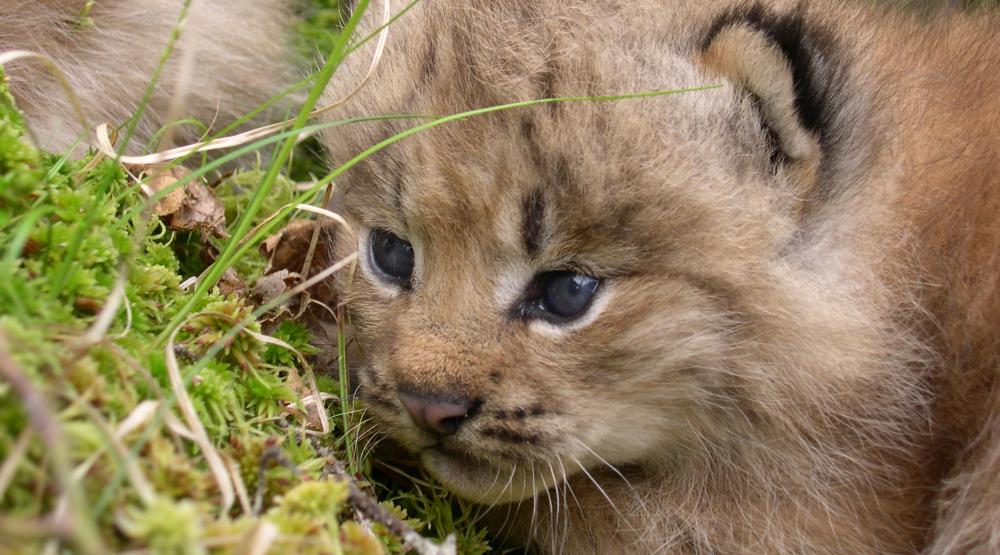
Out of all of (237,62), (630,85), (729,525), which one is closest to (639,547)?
(729,525)

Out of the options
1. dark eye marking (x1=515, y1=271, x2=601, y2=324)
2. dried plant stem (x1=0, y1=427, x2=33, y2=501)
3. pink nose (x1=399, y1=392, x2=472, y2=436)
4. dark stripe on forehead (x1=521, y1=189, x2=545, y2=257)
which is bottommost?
dried plant stem (x1=0, y1=427, x2=33, y2=501)

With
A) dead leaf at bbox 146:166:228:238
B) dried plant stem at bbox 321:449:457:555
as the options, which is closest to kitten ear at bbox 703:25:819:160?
dried plant stem at bbox 321:449:457:555

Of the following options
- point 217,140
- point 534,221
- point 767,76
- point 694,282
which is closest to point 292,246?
point 217,140

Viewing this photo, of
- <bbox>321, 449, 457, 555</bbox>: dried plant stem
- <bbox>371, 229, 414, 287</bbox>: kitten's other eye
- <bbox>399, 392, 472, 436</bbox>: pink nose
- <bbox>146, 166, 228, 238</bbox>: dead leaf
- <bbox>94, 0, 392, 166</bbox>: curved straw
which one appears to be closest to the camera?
<bbox>321, 449, 457, 555</bbox>: dried plant stem

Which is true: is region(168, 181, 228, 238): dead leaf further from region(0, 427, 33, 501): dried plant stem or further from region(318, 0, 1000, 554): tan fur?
region(0, 427, 33, 501): dried plant stem

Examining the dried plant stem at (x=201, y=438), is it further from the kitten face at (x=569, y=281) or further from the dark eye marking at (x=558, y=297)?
the dark eye marking at (x=558, y=297)

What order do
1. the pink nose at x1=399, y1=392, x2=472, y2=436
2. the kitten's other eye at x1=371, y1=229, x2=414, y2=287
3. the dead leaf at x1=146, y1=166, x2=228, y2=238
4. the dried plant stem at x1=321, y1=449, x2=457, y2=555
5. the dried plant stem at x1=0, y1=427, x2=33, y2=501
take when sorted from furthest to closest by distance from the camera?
1. the dead leaf at x1=146, y1=166, x2=228, y2=238
2. the kitten's other eye at x1=371, y1=229, x2=414, y2=287
3. the pink nose at x1=399, y1=392, x2=472, y2=436
4. the dried plant stem at x1=321, y1=449, x2=457, y2=555
5. the dried plant stem at x1=0, y1=427, x2=33, y2=501
